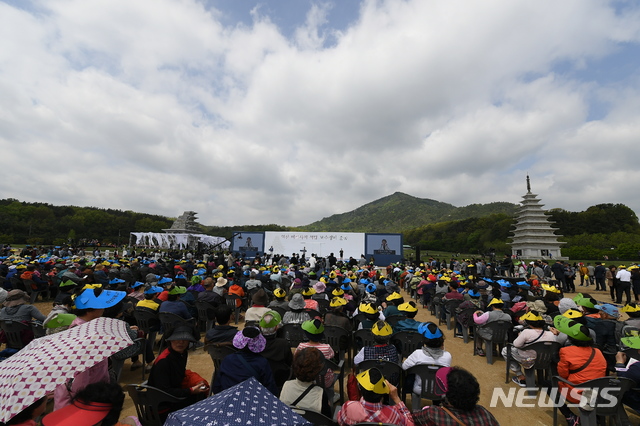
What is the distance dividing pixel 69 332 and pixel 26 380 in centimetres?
48

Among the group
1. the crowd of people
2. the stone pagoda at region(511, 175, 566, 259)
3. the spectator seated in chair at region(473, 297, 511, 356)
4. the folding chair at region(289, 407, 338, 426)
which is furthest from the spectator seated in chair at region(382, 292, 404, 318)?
the stone pagoda at region(511, 175, 566, 259)

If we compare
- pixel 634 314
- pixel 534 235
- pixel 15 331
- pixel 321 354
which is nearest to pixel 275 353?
pixel 321 354

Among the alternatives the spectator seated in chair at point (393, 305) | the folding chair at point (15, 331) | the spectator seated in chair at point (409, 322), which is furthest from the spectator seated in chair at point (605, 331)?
the folding chair at point (15, 331)

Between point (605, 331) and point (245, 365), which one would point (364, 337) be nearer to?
point (245, 365)

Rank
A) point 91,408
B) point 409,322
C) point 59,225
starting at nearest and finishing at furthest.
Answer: point 91,408 < point 409,322 < point 59,225

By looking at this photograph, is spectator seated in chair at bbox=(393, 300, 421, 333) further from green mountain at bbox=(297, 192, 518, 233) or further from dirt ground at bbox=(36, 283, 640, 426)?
green mountain at bbox=(297, 192, 518, 233)

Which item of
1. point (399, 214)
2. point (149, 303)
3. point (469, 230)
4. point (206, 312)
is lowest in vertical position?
point (206, 312)

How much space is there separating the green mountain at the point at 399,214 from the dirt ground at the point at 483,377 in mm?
105682

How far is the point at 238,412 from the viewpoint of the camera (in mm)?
1288

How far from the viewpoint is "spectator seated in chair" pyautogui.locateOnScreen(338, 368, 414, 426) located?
206 cm

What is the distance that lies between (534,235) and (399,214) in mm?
105490

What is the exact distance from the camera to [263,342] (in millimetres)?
2703

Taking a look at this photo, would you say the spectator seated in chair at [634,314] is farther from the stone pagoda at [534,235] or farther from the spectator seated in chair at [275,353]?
the stone pagoda at [534,235]

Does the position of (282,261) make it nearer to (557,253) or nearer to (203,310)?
(203,310)
